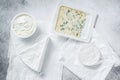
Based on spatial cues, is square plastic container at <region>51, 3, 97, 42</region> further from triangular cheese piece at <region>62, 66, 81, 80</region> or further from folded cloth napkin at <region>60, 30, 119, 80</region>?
triangular cheese piece at <region>62, 66, 81, 80</region>

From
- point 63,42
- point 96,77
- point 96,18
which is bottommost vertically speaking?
point 96,77

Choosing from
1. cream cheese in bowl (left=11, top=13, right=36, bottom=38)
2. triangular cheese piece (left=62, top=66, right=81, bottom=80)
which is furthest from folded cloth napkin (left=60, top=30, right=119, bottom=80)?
cream cheese in bowl (left=11, top=13, right=36, bottom=38)

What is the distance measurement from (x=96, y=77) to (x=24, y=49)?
31 cm

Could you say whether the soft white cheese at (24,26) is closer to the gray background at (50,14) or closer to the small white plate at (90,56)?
the gray background at (50,14)

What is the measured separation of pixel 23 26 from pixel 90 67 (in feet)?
1.00

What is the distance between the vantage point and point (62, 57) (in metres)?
1.14

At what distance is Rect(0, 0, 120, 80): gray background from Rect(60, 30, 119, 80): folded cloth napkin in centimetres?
2

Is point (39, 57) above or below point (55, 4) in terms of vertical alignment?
below

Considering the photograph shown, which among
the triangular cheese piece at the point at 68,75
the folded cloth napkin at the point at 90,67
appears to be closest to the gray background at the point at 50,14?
the folded cloth napkin at the point at 90,67

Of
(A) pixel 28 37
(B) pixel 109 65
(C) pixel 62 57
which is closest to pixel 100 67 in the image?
(B) pixel 109 65

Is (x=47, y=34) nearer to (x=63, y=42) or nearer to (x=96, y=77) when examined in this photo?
(x=63, y=42)

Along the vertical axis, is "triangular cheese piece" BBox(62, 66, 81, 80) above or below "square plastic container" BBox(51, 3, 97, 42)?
below

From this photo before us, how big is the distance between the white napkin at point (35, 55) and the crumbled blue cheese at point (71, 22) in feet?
0.27

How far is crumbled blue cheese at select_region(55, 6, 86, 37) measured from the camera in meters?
1.13
